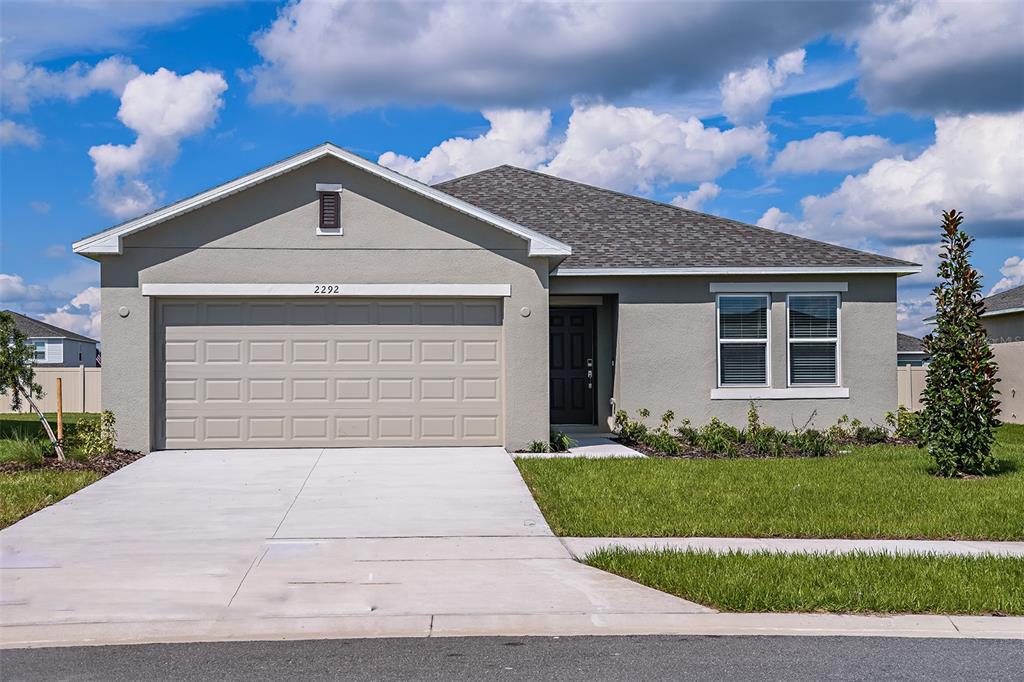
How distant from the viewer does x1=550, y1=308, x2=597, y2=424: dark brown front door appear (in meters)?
19.3

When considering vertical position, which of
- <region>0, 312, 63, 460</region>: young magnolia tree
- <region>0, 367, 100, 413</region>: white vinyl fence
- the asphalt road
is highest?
<region>0, 312, 63, 460</region>: young magnolia tree

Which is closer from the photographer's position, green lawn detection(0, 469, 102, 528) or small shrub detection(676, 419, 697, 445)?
green lawn detection(0, 469, 102, 528)

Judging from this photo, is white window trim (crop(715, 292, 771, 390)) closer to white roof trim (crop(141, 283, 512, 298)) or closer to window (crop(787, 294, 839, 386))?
window (crop(787, 294, 839, 386))

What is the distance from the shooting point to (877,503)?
10.9 meters

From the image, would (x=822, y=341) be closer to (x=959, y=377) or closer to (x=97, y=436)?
(x=959, y=377)

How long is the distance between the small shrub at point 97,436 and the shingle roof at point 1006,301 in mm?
23749

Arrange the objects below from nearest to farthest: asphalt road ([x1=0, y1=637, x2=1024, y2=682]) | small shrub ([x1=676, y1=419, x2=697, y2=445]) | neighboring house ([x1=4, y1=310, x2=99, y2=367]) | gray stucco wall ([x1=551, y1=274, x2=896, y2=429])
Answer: asphalt road ([x1=0, y1=637, x2=1024, y2=682]), small shrub ([x1=676, y1=419, x2=697, y2=445]), gray stucco wall ([x1=551, y1=274, x2=896, y2=429]), neighboring house ([x1=4, y1=310, x2=99, y2=367])

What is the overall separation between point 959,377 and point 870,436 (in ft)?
15.9

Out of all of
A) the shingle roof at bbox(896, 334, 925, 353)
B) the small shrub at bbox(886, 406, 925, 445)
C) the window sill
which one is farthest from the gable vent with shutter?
the shingle roof at bbox(896, 334, 925, 353)

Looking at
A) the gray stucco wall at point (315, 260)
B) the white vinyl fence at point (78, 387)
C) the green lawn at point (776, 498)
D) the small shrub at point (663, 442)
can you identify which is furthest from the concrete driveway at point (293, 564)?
the white vinyl fence at point (78, 387)

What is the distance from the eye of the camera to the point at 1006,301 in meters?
30.0

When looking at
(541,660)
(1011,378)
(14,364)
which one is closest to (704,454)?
(541,660)

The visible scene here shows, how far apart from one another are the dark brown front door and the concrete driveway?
6.61 metres

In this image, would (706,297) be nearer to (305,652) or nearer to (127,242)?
(127,242)
